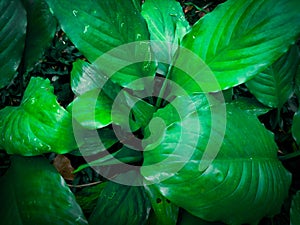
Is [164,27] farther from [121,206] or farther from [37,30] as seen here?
[121,206]

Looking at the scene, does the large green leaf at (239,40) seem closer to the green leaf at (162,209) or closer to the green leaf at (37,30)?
the green leaf at (162,209)

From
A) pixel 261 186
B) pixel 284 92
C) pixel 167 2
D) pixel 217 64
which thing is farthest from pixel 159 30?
pixel 261 186

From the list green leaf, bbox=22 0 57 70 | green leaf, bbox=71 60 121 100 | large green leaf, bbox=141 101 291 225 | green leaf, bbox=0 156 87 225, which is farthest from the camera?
green leaf, bbox=22 0 57 70

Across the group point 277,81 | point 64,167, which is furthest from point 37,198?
point 277,81

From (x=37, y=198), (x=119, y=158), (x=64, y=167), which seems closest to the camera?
(x=37, y=198)

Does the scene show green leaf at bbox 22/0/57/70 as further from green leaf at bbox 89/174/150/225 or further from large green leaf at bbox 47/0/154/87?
green leaf at bbox 89/174/150/225

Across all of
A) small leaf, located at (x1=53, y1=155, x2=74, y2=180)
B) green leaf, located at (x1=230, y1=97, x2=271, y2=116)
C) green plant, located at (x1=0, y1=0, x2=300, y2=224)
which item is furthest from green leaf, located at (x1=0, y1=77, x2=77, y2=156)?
green leaf, located at (x1=230, y1=97, x2=271, y2=116)

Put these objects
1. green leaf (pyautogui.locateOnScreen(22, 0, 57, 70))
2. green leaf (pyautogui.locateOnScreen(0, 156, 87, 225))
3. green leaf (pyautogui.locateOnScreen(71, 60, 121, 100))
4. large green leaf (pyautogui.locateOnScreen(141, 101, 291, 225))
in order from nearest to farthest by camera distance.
Answer: large green leaf (pyautogui.locateOnScreen(141, 101, 291, 225)), green leaf (pyautogui.locateOnScreen(0, 156, 87, 225)), green leaf (pyautogui.locateOnScreen(71, 60, 121, 100)), green leaf (pyautogui.locateOnScreen(22, 0, 57, 70))
